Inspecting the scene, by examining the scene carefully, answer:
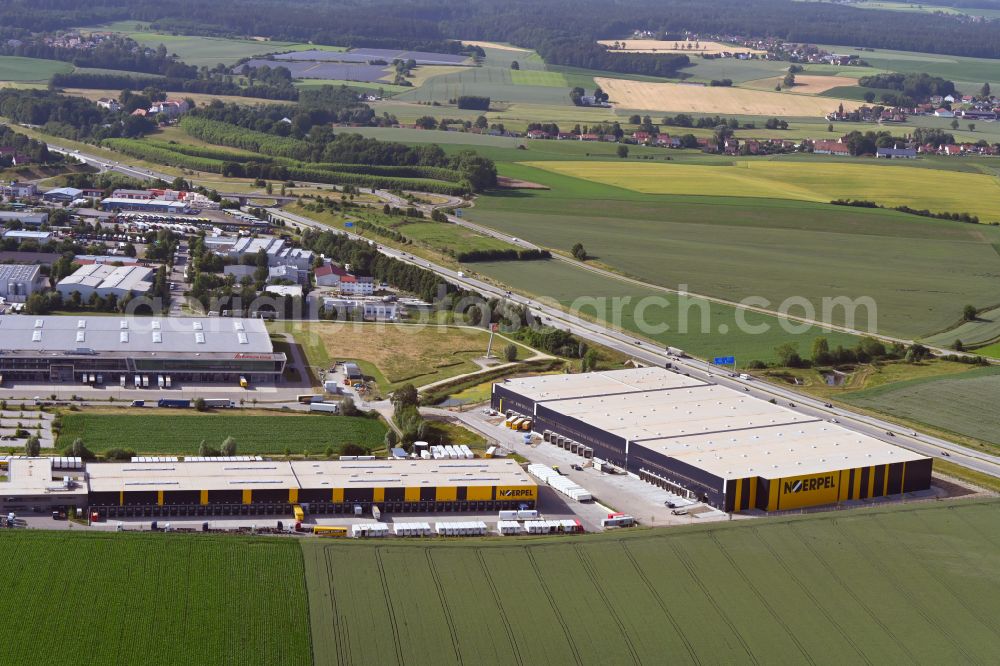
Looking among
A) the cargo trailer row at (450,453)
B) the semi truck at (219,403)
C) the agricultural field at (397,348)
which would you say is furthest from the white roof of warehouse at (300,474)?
the agricultural field at (397,348)

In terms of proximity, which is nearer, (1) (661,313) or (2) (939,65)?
(1) (661,313)

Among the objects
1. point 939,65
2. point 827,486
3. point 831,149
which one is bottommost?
point 827,486

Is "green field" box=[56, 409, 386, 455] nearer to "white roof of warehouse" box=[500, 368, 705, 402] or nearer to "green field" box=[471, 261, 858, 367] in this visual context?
"white roof of warehouse" box=[500, 368, 705, 402]

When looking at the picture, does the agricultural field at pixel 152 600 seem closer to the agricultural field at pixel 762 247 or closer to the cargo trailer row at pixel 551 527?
the cargo trailer row at pixel 551 527

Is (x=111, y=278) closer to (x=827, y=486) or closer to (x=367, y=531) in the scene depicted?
(x=367, y=531)

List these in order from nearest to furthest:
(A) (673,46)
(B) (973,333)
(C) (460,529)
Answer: (C) (460,529), (B) (973,333), (A) (673,46)

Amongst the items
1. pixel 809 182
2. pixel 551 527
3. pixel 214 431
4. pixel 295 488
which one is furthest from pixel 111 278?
pixel 809 182

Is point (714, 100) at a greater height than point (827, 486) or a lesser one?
greater

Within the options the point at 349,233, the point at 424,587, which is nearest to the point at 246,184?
the point at 349,233
